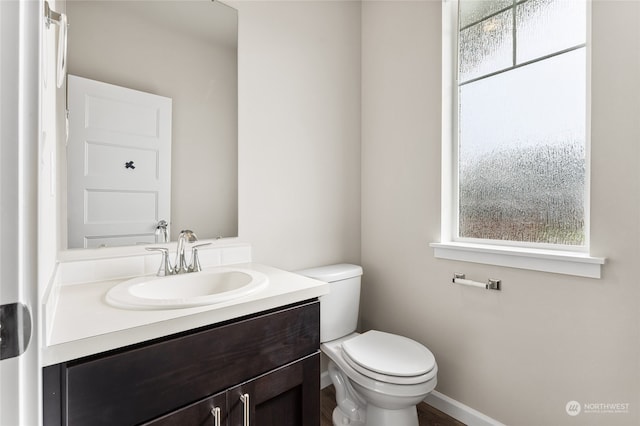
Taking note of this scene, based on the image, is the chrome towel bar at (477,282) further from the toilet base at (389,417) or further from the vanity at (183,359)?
the vanity at (183,359)

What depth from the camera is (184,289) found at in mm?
1191

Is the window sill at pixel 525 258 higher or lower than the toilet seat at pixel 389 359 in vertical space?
higher

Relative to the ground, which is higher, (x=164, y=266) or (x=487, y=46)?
(x=487, y=46)

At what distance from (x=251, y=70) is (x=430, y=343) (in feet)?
5.58

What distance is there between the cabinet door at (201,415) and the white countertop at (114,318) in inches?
8.3

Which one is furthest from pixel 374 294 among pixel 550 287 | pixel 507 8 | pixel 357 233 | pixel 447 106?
pixel 507 8

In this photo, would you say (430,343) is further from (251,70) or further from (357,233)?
(251,70)

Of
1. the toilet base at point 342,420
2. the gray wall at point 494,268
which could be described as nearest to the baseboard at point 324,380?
the toilet base at point 342,420

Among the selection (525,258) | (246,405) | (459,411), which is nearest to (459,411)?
(459,411)

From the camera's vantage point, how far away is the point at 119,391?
744 millimetres

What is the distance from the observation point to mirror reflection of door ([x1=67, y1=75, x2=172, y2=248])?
1162 mm

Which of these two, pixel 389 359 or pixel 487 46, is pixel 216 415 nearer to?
pixel 389 359

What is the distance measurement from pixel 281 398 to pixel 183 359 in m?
0.39

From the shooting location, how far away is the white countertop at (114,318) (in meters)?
0.69
